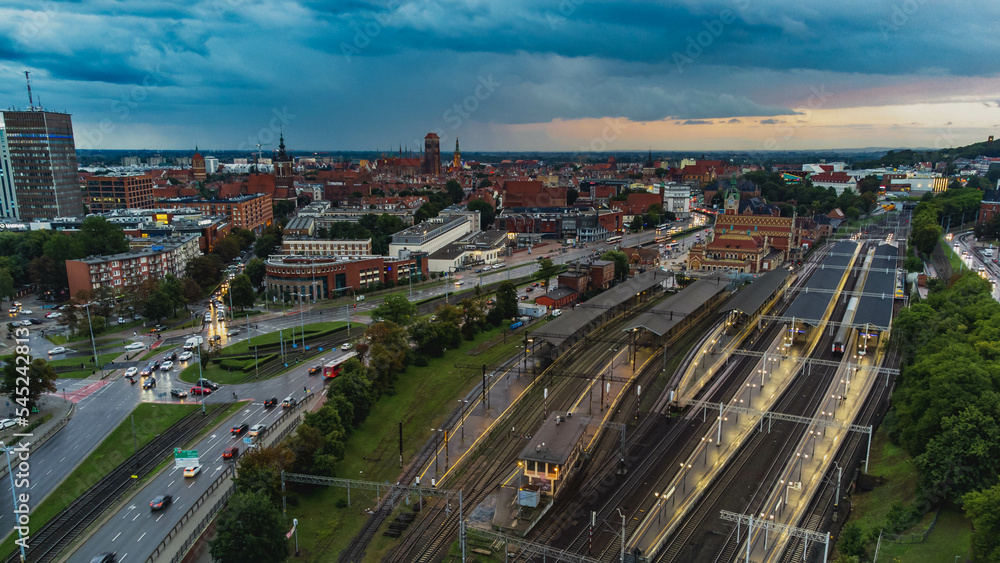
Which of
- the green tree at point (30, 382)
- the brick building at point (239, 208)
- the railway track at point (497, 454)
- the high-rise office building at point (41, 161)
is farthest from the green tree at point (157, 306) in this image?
the high-rise office building at point (41, 161)

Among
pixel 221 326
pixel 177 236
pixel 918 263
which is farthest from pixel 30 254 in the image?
pixel 918 263

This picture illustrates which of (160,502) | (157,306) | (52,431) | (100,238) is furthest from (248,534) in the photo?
(100,238)

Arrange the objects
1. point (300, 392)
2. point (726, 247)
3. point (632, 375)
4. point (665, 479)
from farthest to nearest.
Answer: point (726, 247) < point (632, 375) < point (300, 392) < point (665, 479)

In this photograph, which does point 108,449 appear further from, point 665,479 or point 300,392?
point 665,479

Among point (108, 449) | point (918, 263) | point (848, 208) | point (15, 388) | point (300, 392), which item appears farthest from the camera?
point (848, 208)

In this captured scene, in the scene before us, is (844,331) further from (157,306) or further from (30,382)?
(157,306)

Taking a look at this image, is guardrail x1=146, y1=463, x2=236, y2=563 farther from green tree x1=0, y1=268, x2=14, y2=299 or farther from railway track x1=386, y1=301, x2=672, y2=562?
green tree x1=0, y1=268, x2=14, y2=299

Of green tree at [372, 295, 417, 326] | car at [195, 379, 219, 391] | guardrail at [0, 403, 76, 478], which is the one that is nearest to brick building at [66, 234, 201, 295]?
car at [195, 379, 219, 391]
